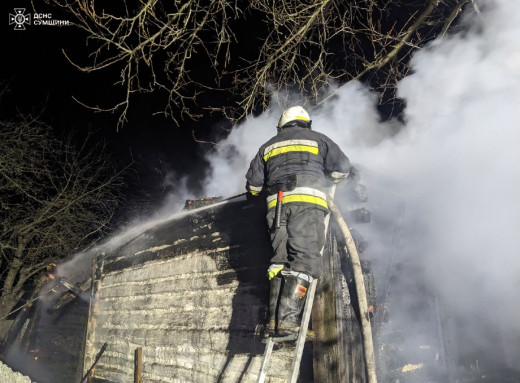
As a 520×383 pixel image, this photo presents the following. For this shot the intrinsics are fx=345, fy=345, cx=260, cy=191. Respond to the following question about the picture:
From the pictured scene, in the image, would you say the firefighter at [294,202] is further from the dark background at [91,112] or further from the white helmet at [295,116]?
the dark background at [91,112]

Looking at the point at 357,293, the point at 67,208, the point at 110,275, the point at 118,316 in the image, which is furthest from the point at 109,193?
the point at 357,293

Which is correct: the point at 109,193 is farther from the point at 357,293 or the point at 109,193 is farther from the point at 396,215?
the point at 357,293

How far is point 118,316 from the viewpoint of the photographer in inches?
247

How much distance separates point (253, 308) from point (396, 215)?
3285 millimetres

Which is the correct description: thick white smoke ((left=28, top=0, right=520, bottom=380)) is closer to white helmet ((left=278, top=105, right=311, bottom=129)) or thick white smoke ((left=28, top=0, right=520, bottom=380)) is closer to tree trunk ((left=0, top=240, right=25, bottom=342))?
white helmet ((left=278, top=105, right=311, bottom=129))

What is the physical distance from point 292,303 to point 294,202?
87 centimetres

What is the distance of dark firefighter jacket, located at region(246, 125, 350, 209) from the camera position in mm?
3186

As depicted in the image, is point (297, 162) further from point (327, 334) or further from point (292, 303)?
point (327, 334)

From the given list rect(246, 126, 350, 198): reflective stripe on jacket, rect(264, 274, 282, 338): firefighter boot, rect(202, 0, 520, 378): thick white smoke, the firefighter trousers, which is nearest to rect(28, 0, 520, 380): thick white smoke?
rect(202, 0, 520, 378): thick white smoke

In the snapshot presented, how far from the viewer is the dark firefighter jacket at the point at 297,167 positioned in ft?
10.5

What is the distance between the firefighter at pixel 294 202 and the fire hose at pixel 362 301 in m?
0.34

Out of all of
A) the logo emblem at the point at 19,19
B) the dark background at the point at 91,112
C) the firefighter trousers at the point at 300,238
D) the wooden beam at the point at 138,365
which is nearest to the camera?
the firefighter trousers at the point at 300,238

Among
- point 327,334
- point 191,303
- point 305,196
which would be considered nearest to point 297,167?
point 305,196

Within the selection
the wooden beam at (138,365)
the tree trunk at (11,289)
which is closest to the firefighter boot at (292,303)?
the wooden beam at (138,365)
